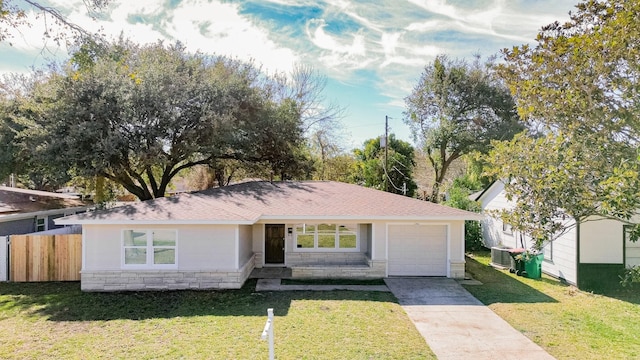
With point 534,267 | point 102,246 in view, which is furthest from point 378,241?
point 102,246

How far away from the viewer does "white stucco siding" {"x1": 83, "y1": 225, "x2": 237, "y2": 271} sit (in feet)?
40.6

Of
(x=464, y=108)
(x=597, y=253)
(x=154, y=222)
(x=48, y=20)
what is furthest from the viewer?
(x=464, y=108)

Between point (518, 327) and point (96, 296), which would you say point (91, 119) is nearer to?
point (96, 296)

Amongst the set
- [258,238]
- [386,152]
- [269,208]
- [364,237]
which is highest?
[386,152]

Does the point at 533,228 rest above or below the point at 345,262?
above

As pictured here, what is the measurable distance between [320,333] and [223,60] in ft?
65.0

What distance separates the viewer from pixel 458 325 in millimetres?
9242

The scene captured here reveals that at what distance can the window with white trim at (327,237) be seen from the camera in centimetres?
1555

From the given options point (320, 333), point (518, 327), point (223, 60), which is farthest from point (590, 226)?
point (223, 60)

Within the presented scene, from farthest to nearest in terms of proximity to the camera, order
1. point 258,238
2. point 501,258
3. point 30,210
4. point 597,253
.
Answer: point 30,210 → point 501,258 → point 258,238 → point 597,253

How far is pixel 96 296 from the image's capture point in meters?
11.6

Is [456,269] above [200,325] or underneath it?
above

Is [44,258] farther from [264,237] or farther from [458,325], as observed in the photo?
[458,325]

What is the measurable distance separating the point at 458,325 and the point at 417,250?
5337 mm
